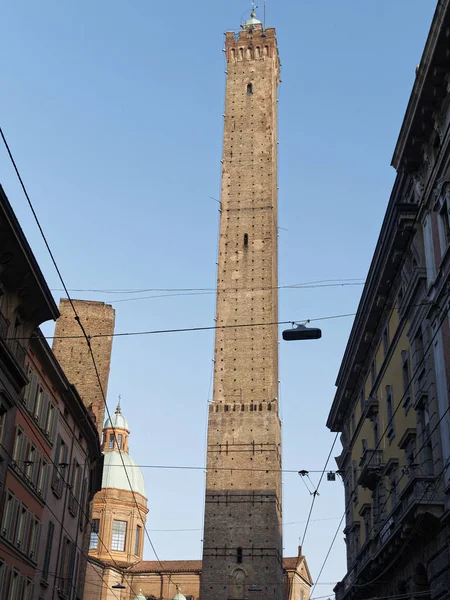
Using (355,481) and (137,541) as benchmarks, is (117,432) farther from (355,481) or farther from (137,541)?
(355,481)

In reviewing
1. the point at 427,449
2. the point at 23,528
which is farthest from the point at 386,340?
the point at 23,528

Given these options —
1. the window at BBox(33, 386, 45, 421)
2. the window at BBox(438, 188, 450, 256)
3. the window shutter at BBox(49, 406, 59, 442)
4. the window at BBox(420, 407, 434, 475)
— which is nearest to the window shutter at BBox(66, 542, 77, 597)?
the window shutter at BBox(49, 406, 59, 442)

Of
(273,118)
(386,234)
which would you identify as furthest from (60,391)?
(273,118)

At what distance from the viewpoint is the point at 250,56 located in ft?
194

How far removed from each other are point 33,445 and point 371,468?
26.5 ft

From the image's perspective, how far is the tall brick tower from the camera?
46.8 m

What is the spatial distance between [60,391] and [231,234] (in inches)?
1228

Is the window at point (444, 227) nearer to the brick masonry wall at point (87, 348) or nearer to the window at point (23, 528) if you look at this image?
the window at point (23, 528)

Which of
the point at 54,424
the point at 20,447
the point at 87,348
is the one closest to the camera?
the point at 20,447

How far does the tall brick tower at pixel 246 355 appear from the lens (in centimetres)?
4681

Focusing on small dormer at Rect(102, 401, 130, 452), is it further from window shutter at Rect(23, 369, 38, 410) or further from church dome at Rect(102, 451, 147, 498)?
window shutter at Rect(23, 369, 38, 410)

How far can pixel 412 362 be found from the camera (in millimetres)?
18250

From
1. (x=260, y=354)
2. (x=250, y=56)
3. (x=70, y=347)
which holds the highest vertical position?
(x=250, y=56)

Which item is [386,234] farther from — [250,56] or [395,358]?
[250,56]
